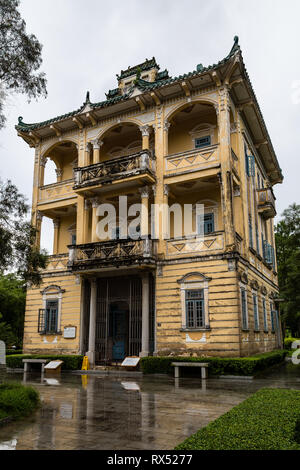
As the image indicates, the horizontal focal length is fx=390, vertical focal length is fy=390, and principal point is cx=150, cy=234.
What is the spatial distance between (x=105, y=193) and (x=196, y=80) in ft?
23.8

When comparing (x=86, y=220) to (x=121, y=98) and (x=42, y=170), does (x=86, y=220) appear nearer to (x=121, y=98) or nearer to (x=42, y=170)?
(x=42, y=170)

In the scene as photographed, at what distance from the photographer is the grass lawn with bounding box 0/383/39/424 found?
25.6 ft

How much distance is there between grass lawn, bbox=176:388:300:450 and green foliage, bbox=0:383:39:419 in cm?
398

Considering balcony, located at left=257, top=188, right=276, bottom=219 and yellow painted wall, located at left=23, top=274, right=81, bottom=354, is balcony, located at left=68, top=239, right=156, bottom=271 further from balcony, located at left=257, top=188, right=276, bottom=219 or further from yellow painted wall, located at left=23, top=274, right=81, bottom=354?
balcony, located at left=257, top=188, right=276, bottom=219

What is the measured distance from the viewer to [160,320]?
17625mm

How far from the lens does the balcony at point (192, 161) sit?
18.2 metres

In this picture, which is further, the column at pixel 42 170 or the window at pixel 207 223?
the column at pixel 42 170

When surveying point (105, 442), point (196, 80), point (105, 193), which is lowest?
point (105, 442)

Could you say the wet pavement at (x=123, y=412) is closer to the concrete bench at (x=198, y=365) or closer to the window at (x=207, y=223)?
the concrete bench at (x=198, y=365)

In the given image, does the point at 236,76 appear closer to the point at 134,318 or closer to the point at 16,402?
the point at 134,318

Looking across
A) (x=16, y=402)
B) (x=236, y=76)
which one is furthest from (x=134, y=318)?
(x=236, y=76)

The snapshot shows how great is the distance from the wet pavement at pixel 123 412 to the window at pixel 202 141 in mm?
11715

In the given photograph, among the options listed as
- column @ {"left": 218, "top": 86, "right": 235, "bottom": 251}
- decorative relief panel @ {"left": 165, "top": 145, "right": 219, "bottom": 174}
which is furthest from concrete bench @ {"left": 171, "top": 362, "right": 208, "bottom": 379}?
decorative relief panel @ {"left": 165, "top": 145, "right": 219, "bottom": 174}

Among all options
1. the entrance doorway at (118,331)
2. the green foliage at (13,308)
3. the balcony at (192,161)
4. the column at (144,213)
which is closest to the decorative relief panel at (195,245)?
the column at (144,213)
